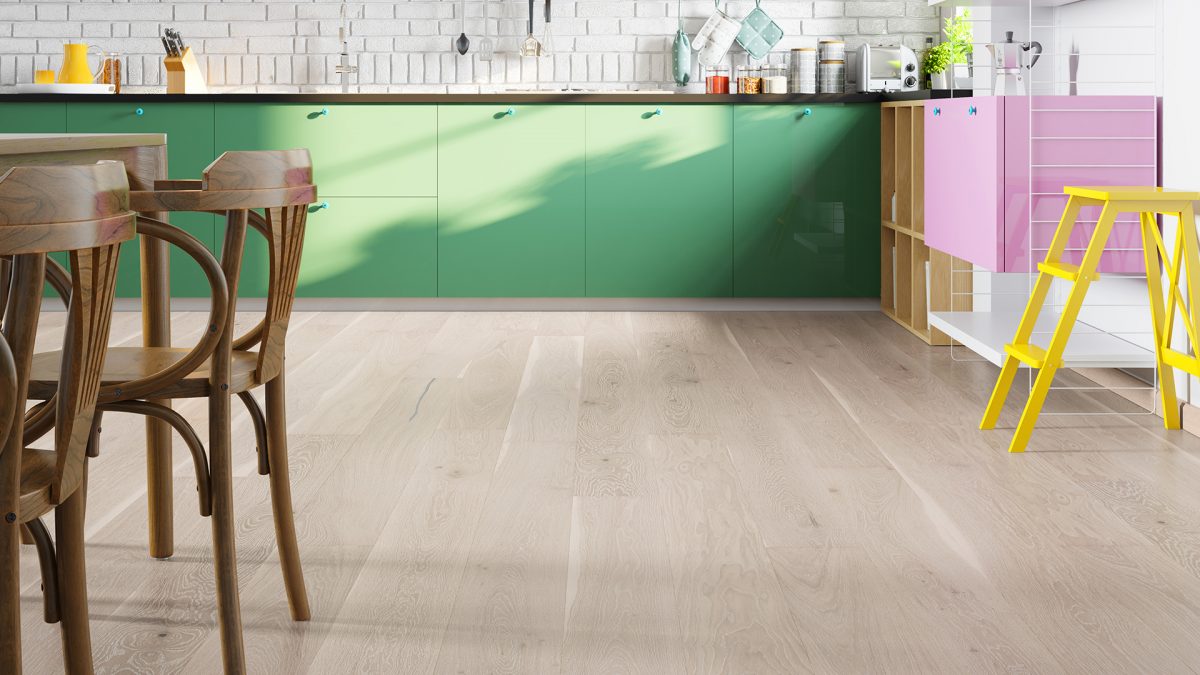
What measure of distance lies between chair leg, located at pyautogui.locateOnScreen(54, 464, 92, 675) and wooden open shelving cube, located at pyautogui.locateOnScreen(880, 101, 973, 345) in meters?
3.37

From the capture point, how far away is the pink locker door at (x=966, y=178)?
3543 mm

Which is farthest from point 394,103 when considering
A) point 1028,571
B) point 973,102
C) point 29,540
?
point 1028,571

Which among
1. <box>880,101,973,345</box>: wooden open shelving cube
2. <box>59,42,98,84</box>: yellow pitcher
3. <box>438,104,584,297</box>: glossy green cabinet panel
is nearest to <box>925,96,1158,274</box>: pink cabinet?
<box>880,101,973,345</box>: wooden open shelving cube

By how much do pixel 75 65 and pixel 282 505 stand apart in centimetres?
413

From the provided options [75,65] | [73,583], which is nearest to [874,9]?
[75,65]

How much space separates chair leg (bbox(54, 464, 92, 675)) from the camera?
1299 mm

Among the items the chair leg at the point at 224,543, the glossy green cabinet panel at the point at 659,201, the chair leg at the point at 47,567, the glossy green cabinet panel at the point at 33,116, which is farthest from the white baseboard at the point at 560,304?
the chair leg at the point at 47,567

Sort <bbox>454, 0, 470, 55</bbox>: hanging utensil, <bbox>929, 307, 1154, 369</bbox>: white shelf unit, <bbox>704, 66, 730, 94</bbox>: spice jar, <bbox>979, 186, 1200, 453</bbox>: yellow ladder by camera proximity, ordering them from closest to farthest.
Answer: <bbox>979, 186, 1200, 453</bbox>: yellow ladder < <bbox>929, 307, 1154, 369</bbox>: white shelf unit < <bbox>704, 66, 730, 94</bbox>: spice jar < <bbox>454, 0, 470, 55</bbox>: hanging utensil

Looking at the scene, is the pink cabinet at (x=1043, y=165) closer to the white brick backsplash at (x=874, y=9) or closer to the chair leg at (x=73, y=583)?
the white brick backsplash at (x=874, y=9)

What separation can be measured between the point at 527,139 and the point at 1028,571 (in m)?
3.37

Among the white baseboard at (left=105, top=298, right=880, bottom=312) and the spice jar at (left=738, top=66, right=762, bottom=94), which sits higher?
the spice jar at (left=738, top=66, right=762, bottom=94)

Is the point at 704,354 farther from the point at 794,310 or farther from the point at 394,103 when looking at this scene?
the point at 394,103

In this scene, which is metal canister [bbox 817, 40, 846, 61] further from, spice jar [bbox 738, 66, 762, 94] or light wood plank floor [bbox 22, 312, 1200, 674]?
light wood plank floor [bbox 22, 312, 1200, 674]

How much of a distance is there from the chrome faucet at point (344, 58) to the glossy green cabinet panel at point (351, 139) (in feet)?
1.61
